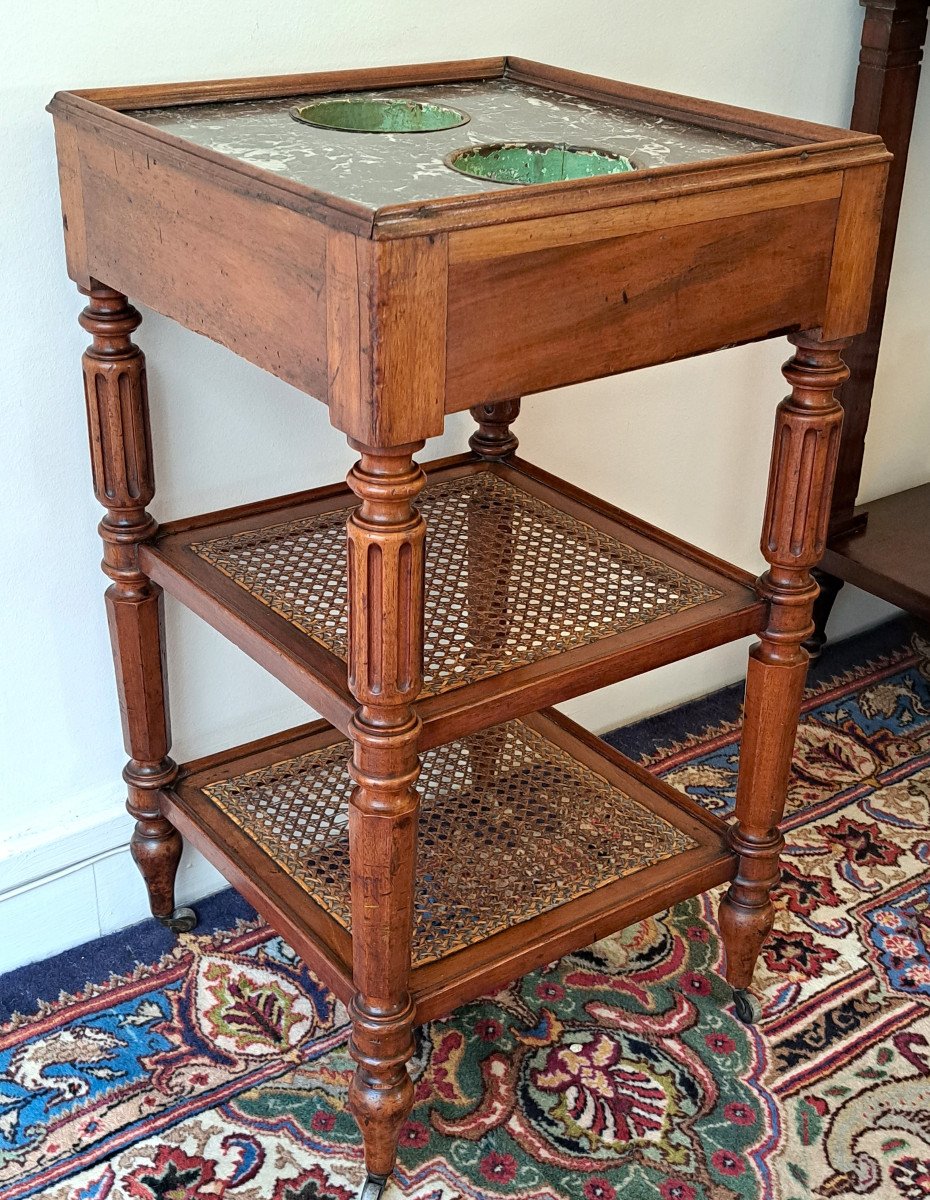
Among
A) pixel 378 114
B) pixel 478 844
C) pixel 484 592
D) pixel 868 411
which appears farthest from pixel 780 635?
pixel 868 411

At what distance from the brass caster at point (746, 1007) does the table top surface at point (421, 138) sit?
955 millimetres

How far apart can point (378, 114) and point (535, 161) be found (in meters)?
0.21

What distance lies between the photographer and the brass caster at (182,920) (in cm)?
173

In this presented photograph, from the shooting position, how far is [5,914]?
64.6 inches

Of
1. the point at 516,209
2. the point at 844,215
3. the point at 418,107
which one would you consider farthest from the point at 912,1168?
the point at 418,107

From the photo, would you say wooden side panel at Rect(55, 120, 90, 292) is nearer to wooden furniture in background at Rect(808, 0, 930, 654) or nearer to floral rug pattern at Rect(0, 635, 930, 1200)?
floral rug pattern at Rect(0, 635, 930, 1200)

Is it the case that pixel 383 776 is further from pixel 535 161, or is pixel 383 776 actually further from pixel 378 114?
pixel 378 114

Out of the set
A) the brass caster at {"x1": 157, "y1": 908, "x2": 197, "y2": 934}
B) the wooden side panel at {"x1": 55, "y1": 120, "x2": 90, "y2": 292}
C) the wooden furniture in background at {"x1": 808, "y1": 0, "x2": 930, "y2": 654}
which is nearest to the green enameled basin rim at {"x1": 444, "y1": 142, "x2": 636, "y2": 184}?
the wooden side panel at {"x1": 55, "y1": 120, "x2": 90, "y2": 292}

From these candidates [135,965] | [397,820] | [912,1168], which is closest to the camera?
[397,820]

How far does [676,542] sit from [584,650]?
28cm

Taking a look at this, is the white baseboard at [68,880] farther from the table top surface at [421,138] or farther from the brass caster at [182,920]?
the table top surface at [421,138]

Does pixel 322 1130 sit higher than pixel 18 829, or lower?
lower

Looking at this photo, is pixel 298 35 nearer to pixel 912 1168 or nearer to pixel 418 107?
pixel 418 107

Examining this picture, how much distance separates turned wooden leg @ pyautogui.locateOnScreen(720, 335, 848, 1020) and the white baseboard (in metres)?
0.71
